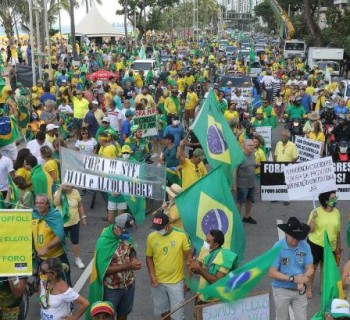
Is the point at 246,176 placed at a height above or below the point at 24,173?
below

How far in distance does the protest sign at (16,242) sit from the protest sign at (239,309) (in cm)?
162

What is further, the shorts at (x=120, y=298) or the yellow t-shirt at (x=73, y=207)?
the yellow t-shirt at (x=73, y=207)

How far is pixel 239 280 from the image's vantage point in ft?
18.0

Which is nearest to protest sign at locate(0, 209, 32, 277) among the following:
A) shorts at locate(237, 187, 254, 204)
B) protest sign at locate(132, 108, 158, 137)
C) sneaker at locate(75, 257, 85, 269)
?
sneaker at locate(75, 257, 85, 269)

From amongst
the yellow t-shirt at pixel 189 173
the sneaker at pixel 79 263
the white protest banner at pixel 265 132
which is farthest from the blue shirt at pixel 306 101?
the sneaker at pixel 79 263

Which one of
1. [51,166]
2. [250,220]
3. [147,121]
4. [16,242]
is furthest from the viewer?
[147,121]

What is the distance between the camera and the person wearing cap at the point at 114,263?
20.4 ft

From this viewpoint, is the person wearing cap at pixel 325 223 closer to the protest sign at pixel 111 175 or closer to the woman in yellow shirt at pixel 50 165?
the protest sign at pixel 111 175

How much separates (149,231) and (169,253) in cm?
415

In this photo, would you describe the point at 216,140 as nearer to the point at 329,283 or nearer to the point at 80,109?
the point at 329,283

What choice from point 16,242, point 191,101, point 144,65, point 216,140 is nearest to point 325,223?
point 216,140

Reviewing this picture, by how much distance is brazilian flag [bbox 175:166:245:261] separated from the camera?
7.11 m

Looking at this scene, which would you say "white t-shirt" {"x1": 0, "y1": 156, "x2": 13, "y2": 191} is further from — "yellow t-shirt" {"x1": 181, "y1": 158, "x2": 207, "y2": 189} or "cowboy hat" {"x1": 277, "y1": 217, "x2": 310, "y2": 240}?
"cowboy hat" {"x1": 277, "y1": 217, "x2": 310, "y2": 240}

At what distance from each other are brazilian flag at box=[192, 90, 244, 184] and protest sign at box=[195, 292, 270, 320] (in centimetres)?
355
